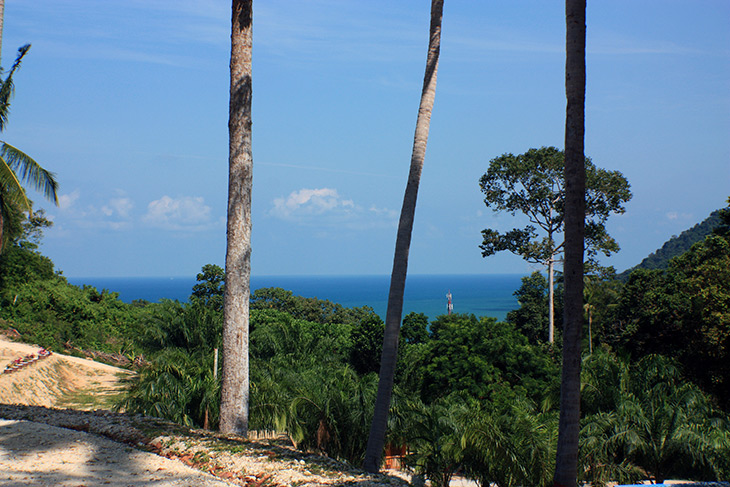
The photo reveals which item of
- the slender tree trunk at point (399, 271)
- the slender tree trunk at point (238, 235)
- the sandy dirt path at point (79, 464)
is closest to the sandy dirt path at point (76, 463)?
the sandy dirt path at point (79, 464)

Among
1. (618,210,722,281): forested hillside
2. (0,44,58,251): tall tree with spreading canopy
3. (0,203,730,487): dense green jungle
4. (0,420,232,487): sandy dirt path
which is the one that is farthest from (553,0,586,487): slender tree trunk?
(618,210,722,281): forested hillside

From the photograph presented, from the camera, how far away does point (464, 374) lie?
61.6 ft

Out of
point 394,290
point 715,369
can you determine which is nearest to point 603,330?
point 715,369

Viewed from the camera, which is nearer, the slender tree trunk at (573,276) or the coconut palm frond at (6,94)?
the slender tree trunk at (573,276)

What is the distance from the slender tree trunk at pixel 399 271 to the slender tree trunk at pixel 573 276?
99.9 inches

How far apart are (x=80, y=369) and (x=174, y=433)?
56.8 feet

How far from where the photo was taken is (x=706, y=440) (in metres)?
12.5

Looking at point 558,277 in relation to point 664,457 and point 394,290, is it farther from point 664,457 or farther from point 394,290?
point 394,290

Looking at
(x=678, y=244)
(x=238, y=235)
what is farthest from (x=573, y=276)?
(x=678, y=244)

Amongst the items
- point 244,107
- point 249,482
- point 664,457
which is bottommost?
point 664,457

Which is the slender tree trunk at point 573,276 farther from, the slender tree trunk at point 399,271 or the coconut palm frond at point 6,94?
the coconut palm frond at point 6,94

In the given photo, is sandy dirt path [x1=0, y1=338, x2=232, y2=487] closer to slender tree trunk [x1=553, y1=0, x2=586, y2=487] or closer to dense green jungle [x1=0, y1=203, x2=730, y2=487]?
slender tree trunk [x1=553, y1=0, x2=586, y2=487]

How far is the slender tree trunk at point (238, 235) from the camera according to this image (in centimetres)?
892

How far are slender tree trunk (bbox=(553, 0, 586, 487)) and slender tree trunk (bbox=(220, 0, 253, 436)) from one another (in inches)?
186
